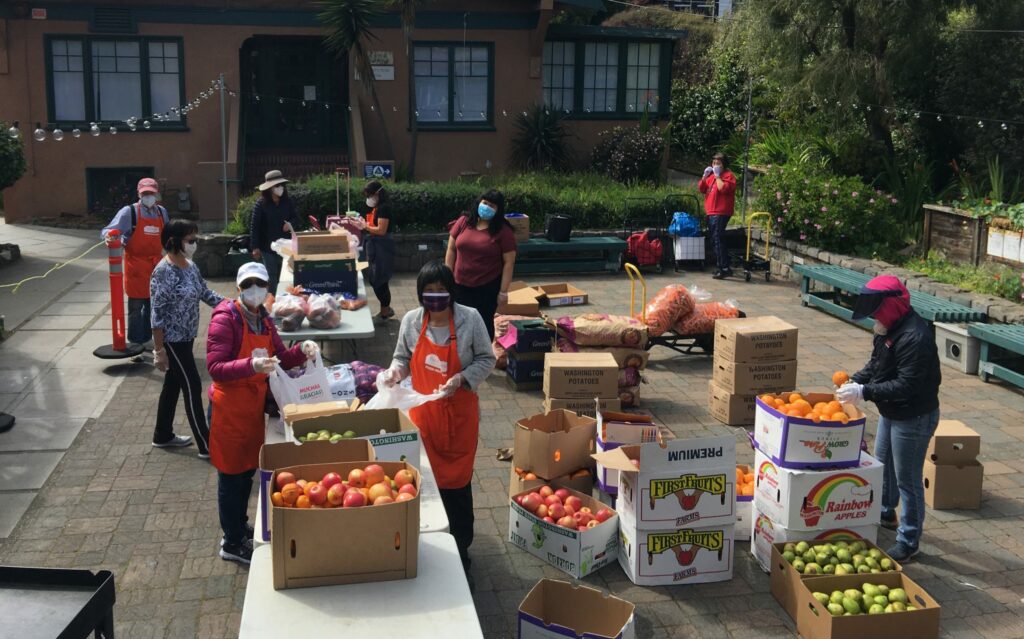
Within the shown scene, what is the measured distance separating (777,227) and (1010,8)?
4858mm

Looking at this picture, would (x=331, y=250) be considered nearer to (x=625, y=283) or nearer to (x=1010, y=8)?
(x=625, y=283)

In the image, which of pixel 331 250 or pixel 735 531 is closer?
pixel 735 531

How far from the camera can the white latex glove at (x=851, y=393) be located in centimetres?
656

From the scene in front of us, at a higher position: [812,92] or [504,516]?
[812,92]

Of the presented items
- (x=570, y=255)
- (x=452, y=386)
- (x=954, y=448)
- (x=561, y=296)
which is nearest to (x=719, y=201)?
(x=570, y=255)

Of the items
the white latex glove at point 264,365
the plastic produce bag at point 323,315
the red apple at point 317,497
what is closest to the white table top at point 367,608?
the red apple at point 317,497

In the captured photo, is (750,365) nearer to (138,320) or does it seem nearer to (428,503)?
(428,503)

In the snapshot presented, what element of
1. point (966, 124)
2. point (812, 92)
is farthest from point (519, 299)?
point (966, 124)

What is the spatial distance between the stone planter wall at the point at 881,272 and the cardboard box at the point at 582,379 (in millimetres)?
5150

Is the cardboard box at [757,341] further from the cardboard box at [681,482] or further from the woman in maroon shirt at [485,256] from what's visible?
the cardboard box at [681,482]

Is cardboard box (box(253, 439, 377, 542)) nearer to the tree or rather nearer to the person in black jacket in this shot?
the person in black jacket

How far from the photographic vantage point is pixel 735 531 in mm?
6867

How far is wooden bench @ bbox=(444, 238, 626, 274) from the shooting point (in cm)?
1638

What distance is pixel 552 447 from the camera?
6.96m
